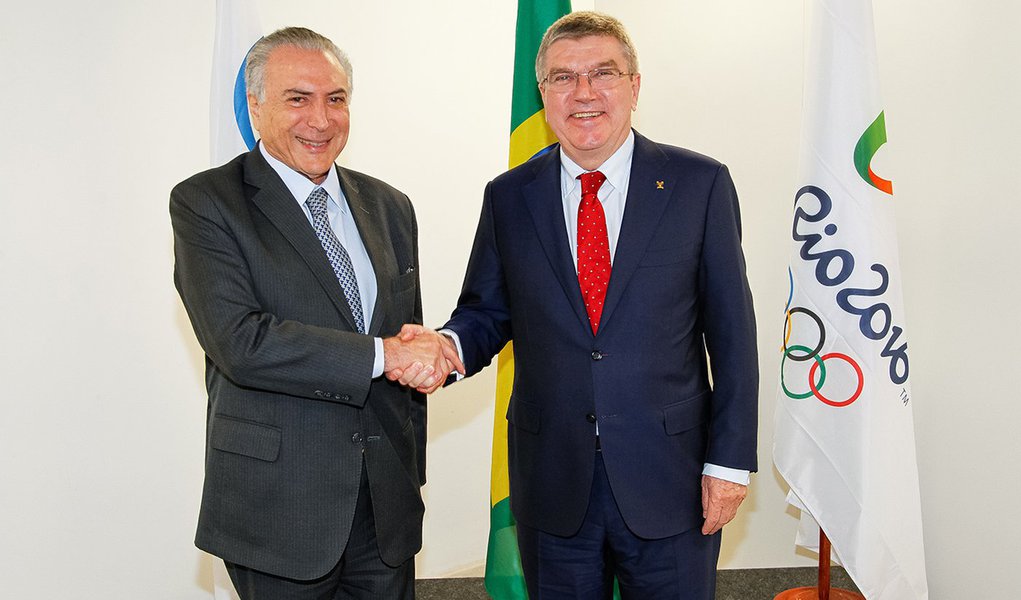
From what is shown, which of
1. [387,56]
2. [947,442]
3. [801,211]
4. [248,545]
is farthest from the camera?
[387,56]

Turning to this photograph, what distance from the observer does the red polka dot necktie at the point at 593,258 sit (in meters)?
2.34

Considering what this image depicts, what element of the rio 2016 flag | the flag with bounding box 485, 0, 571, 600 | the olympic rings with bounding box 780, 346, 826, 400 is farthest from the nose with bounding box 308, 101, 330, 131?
the olympic rings with bounding box 780, 346, 826, 400

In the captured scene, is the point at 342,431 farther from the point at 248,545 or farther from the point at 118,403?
the point at 118,403

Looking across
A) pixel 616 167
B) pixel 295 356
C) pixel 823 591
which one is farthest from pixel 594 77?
pixel 823 591

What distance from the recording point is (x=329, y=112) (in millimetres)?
2393

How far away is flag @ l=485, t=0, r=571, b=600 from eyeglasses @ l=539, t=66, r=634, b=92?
36.0 inches

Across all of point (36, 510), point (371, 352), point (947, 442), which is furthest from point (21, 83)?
point (947, 442)

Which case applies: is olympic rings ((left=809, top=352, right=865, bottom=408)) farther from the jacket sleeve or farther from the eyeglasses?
the eyeglasses

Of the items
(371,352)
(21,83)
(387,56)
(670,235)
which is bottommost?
(371,352)

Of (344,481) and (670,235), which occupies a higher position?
(670,235)

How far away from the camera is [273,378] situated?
85.1 inches

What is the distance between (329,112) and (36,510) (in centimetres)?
218

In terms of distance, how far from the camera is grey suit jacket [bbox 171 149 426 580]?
2170mm

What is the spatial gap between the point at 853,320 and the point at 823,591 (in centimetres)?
118
